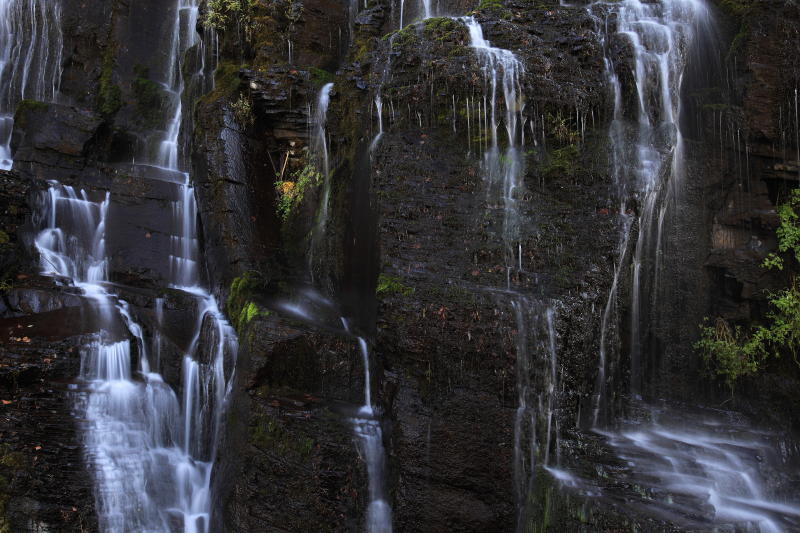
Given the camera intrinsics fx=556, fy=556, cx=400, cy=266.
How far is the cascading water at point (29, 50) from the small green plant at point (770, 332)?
18.0 meters

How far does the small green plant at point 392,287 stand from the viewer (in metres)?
7.02

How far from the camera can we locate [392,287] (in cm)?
707

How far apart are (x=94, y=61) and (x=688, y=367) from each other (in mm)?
17810

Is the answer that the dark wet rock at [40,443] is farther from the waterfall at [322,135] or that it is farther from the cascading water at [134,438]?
the waterfall at [322,135]

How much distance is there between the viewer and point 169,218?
37.5 ft

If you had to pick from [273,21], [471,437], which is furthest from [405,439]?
[273,21]

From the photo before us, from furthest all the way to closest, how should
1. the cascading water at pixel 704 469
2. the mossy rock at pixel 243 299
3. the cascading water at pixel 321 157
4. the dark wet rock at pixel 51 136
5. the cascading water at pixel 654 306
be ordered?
1. the dark wet rock at pixel 51 136
2. the cascading water at pixel 321 157
3. the mossy rock at pixel 243 299
4. the cascading water at pixel 654 306
5. the cascading water at pixel 704 469

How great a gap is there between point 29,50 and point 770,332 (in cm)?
1997

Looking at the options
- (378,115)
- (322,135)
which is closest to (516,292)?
(378,115)

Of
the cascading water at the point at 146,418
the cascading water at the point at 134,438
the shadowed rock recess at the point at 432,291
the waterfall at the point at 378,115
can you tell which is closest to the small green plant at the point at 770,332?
the shadowed rock recess at the point at 432,291

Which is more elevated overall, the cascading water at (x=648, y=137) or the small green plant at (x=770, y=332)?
the cascading water at (x=648, y=137)

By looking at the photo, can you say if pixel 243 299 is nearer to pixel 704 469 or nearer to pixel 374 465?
pixel 374 465


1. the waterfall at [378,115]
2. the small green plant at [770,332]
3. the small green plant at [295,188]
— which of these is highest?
the waterfall at [378,115]

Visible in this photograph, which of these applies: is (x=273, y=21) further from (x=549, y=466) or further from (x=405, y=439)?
(x=549, y=466)
